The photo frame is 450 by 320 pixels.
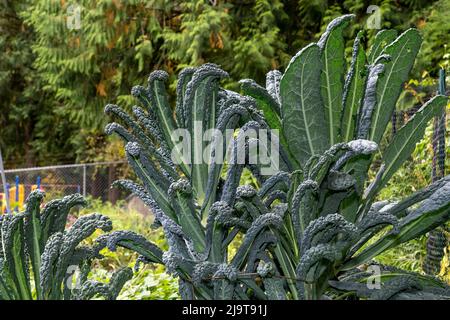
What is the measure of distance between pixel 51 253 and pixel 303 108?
2.33ft

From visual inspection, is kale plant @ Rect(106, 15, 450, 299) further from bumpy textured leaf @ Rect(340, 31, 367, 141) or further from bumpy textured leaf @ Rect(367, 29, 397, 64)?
bumpy textured leaf @ Rect(367, 29, 397, 64)

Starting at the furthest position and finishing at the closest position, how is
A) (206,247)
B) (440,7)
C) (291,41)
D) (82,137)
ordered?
1. (82,137)
2. (291,41)
3. (440,7)
4. (206,247)

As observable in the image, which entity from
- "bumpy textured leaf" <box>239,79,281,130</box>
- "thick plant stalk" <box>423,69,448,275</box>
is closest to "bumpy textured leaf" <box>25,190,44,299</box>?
"bumpy textured leaf" <box>239,79,281,130</box>

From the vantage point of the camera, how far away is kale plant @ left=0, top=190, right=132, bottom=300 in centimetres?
148

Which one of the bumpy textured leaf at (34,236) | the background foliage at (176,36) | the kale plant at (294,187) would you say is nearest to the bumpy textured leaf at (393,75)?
the kale plant at (294,187)

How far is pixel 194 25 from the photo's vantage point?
10.1 m

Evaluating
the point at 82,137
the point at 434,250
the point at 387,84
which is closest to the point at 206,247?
the point at 387,84

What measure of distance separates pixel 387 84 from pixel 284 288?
608 mm

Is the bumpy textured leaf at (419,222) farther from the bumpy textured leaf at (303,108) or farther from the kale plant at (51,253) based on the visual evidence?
the kale plant at (51,253)

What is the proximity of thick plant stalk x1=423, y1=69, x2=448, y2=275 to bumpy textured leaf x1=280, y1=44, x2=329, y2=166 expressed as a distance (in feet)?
6.97

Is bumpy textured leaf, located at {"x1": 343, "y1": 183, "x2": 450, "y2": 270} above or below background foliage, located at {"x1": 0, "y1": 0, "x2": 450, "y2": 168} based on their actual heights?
below

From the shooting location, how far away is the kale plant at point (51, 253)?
1.48 meters

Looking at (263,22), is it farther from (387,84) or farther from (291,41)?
(387,84)

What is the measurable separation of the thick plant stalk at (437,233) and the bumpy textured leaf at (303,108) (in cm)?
213
